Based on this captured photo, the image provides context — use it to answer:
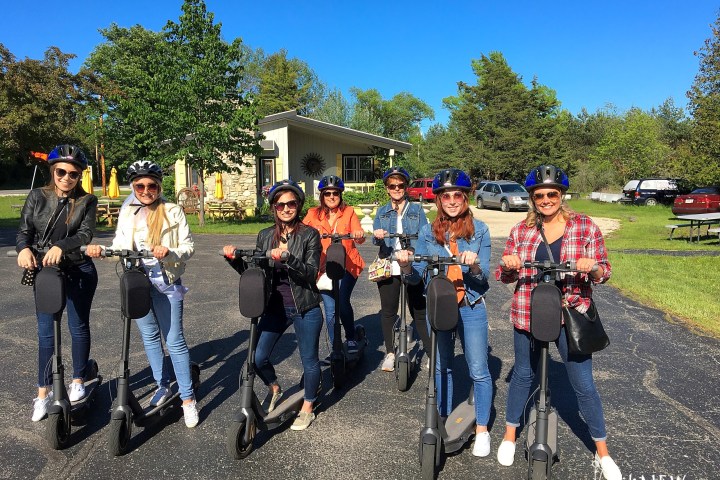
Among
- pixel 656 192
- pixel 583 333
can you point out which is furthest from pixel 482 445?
pixel 656 192

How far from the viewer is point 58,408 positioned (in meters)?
3.64

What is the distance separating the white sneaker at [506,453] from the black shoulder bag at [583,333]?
86 cm

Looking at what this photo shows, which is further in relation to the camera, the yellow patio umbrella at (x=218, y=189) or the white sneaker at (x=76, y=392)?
the yellow patio umbrella at (x=218, y=189)

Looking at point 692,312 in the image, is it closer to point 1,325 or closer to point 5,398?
point 5,398

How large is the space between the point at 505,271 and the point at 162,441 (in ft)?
9.03

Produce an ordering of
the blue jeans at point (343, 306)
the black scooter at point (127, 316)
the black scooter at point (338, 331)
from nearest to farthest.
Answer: the black scooter at point (127, 316) < the black scooter at point (338, 331) < the blue jeans at point (343, 306)

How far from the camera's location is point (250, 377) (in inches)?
140

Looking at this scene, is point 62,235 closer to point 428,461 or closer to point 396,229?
point 396,229

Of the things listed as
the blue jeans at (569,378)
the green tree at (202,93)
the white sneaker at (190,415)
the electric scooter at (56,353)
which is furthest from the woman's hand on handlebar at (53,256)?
the green tree at (202,93)

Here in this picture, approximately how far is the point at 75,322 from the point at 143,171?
1.34 m

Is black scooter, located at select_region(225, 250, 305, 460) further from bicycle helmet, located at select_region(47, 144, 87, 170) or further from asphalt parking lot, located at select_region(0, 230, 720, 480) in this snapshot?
bicycle helmet, located at select_region(47, 144, 87, 170)

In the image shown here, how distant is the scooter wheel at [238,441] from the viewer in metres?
3.49

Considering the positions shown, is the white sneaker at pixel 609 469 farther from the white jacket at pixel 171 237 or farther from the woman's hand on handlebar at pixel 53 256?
the woman's hand on handlebar at pixel 53 256

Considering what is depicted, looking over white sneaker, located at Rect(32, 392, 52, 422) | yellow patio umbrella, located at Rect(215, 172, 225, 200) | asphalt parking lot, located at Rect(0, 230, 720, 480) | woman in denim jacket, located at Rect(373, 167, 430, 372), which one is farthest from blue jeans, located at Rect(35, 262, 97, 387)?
yellow patio umbrella, located at Rect(215, 172, 225, 200)
